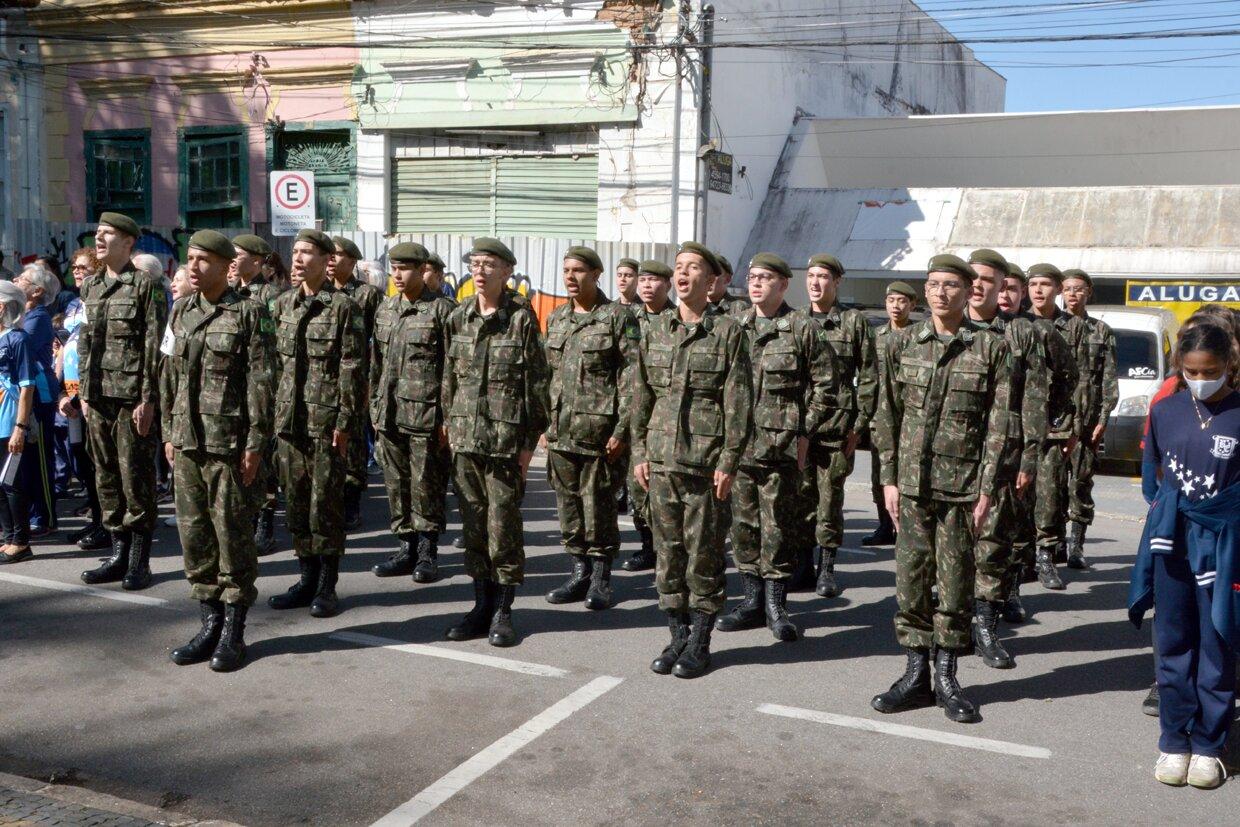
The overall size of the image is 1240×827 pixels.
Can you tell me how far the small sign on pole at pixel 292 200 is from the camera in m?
12.2

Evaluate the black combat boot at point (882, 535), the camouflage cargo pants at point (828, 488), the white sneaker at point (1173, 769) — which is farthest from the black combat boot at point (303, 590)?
the white sneaker at point (1173, 769)

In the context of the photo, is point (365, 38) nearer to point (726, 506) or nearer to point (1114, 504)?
point (1114, 504)

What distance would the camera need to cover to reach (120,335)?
7.16m

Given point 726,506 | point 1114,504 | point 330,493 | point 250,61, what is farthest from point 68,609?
point 250,61

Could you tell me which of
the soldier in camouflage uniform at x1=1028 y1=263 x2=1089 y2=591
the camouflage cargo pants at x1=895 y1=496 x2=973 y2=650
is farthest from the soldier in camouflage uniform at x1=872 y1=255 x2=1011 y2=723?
the soldier in camouflage uniform at x1=1028 y1=263 x2=1089 y2=591

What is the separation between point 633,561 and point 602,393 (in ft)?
4.72

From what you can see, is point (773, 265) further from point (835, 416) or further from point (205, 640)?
point (205, 640)

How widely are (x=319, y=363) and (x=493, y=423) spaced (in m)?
1.49

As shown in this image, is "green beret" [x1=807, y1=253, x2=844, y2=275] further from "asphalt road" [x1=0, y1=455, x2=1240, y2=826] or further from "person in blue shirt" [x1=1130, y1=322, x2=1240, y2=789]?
"person in blue shirt" [x1=1130, y1=322, x2=1240, y2=789]

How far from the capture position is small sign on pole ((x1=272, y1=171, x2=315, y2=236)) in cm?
1224

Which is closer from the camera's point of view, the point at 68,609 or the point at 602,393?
the point at 68,609

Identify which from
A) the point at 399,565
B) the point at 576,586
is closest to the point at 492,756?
the point at 576,586

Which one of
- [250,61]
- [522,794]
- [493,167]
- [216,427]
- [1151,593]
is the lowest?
[522,794]

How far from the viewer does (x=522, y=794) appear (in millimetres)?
4395
